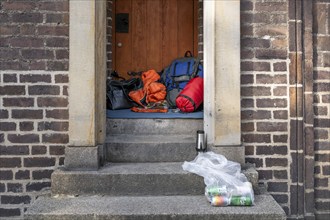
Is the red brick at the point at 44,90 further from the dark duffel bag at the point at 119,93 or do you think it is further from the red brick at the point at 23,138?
the dark duffel bag at the point at 119,93

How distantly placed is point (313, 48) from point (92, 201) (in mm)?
2622

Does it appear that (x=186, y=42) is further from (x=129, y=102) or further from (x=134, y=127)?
(x=134, y=127)

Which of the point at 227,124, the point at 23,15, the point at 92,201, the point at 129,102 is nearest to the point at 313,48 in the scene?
the point at 227,124

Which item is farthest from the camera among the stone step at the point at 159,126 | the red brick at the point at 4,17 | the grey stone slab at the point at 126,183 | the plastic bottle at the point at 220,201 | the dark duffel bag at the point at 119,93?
the dark duffel bag at the point at 119,93

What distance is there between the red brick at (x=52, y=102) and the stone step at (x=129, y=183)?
65 cm

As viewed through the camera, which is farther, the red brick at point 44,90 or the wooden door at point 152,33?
the wooden door at point 152,33

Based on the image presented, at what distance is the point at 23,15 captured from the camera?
3766mm

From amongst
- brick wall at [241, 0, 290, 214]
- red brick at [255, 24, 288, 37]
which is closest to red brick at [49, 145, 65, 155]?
brick wall at [241, 0, 290, 214]

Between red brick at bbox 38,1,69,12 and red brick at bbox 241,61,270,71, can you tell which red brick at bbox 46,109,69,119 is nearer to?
red brick at bbox 38,1,69,12

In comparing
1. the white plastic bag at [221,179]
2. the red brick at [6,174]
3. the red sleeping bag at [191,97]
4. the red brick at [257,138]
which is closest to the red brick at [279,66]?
the red brick at [257,138]

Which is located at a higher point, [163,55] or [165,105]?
[163,55]

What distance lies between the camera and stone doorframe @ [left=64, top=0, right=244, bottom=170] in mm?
3674

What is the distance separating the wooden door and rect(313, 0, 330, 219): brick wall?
199 centimetres

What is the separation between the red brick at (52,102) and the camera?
379 centimetres
